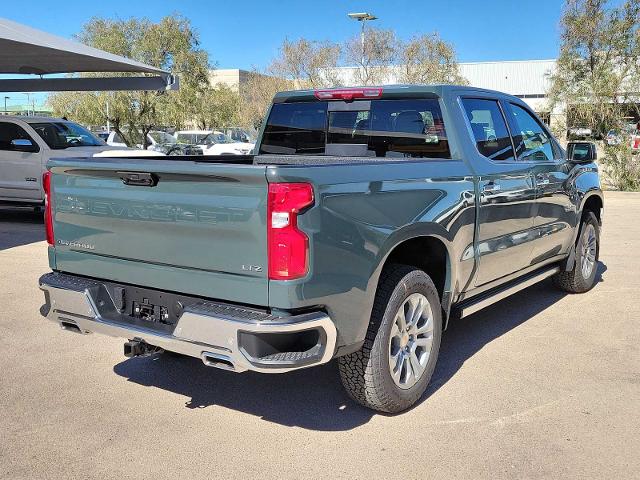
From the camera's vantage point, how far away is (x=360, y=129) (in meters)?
5.05

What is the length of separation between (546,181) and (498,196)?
107 cm

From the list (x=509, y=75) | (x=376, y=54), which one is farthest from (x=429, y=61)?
(x=509, y=75)

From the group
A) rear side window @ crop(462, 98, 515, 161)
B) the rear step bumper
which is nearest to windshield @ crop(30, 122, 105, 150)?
rear side window @ crop(462, 98, 515, 161)

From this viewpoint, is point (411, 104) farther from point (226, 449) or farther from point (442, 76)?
point (442, 76)

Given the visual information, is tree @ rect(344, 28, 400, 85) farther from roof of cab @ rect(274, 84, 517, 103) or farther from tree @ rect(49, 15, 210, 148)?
roof of cab @ rect(274, 84, 517, 103)

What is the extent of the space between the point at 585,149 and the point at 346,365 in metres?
3.90

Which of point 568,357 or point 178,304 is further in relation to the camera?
point 568,357

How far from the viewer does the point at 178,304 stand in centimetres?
351

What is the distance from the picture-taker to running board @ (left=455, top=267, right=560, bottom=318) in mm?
4633

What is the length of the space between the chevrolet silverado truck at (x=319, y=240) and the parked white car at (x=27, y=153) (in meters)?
8.51

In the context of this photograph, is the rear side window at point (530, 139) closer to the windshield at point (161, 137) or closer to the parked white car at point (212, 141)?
the parked white car at point (212, 141)

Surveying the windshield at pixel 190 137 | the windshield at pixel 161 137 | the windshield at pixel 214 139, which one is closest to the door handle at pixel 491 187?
the windshield at pixel 214 139

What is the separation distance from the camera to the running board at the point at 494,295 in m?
4.63

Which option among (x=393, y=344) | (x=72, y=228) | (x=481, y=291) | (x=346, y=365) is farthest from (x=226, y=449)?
(x=481, y=291)
